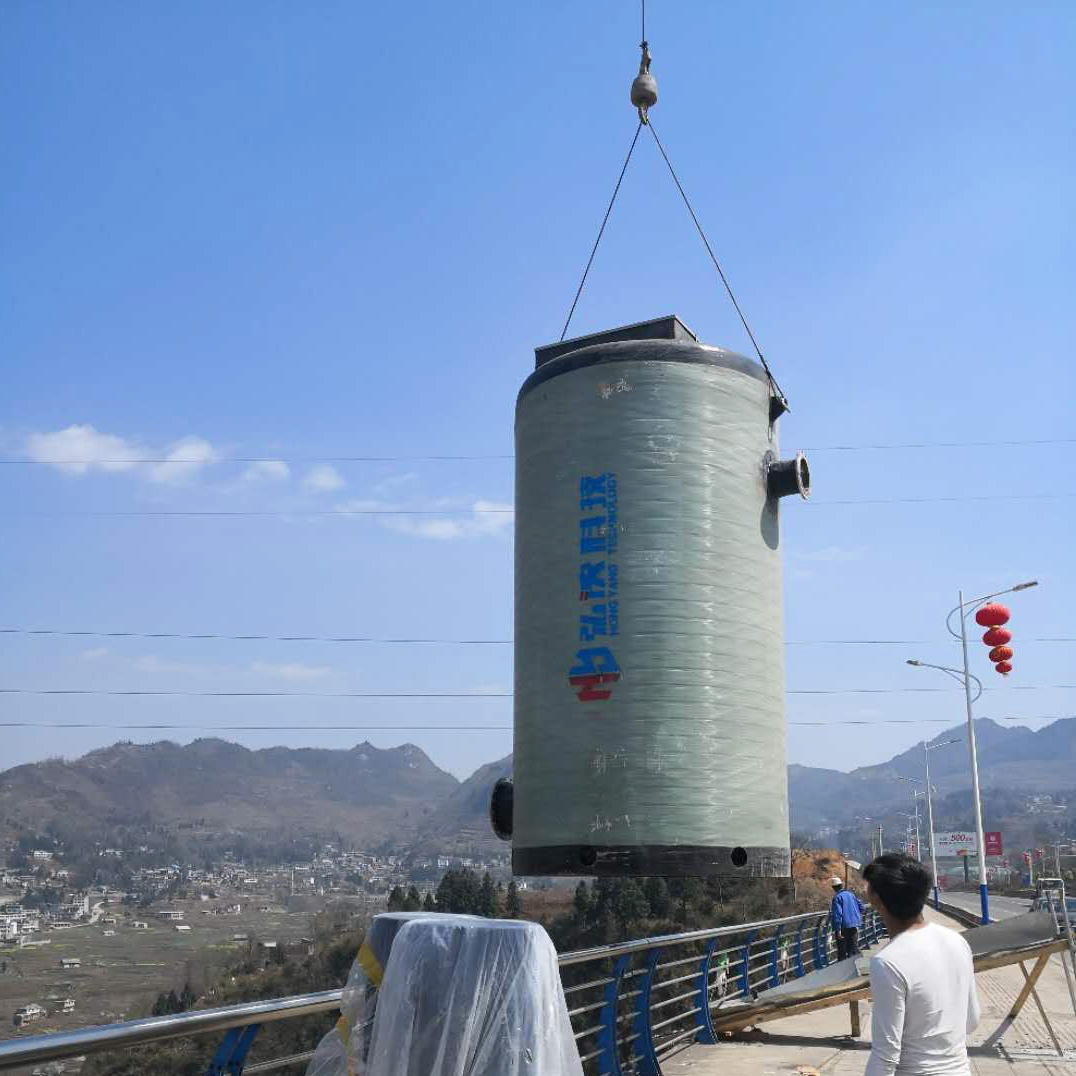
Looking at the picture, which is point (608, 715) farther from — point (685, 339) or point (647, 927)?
point (647, 927)

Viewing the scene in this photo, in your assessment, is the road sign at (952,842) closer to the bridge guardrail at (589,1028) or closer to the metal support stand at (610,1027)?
the bridge guardrail at (589,1028)

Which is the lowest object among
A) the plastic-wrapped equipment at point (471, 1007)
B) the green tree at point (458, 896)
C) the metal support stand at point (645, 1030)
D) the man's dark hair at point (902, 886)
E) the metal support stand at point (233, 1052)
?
the green tree at point (458, 896)

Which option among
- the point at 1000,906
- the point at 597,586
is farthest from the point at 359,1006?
the point at 1000,906

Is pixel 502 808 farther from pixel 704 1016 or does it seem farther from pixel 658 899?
pixel 658 899

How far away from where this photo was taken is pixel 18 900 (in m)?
192

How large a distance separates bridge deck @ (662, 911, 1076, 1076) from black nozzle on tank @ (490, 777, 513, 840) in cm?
337

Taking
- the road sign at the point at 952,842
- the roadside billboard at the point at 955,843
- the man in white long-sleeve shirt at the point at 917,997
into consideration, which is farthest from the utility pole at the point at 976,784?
the road sign at the point at 952,842

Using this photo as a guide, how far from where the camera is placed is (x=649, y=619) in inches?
440

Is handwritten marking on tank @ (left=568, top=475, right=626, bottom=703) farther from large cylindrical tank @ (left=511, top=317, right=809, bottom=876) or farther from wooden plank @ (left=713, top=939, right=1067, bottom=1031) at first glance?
wooden plank @ (left=713, top=939, right=1067, bottom=1031)

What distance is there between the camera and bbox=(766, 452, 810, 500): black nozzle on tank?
12414 millimetres

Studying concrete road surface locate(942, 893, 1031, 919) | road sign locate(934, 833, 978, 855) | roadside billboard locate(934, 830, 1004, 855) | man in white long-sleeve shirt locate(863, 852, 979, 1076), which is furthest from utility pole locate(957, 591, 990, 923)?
road sign locate(934, 833, 978, 855)

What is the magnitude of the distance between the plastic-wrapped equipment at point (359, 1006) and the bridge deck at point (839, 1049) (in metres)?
5.79

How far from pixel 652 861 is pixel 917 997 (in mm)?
7048

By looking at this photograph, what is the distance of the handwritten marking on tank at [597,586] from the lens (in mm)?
11188
